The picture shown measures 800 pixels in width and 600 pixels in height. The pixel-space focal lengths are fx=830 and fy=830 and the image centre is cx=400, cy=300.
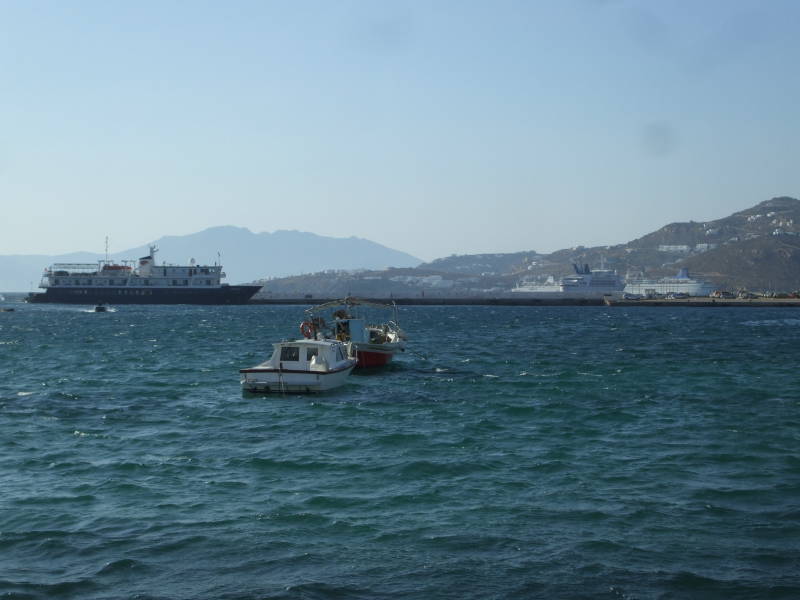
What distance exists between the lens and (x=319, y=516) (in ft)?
61.7

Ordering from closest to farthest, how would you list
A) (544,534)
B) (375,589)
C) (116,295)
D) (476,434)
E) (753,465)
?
(375,589) < (544,534) < (753,465) < (476,434) < (116,295)

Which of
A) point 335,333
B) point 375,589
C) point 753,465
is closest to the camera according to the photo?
point 375,589

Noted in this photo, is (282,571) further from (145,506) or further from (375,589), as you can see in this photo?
(145,506)

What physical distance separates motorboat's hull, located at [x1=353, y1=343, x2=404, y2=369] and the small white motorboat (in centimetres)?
859

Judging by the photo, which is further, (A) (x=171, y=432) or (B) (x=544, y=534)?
(A) (x=171, y=432)

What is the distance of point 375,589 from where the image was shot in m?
14.4

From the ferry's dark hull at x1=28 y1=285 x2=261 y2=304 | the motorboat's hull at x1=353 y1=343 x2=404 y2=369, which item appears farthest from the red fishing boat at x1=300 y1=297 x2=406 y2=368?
the ferry's dark hull at x1=28 y1=285 x2=261 y2=304

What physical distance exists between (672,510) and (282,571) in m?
9.31

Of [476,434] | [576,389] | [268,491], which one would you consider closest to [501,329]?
[576,389]

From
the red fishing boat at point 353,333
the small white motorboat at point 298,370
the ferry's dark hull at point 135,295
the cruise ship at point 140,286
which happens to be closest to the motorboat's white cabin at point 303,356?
the small white motorboat at point 298,370

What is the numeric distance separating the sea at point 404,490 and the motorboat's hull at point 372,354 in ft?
17.8

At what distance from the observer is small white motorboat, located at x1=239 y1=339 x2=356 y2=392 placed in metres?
39.0

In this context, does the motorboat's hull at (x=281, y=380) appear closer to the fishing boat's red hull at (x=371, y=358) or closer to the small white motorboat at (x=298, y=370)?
the small white motorboat at (x=298, y=370)

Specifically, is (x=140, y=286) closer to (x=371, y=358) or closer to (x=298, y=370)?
(x=371, y=358)
